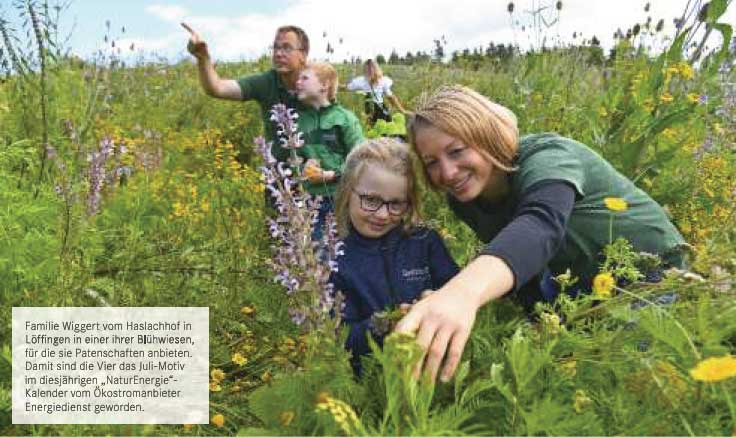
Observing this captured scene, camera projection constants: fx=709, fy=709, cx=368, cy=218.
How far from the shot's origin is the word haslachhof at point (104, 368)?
1908 mm

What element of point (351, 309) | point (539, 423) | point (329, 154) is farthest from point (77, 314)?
point (329, 154)

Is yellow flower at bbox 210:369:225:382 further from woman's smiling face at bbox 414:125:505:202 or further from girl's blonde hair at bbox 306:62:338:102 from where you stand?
girl's blonde hair at bbox 306:62:338:102

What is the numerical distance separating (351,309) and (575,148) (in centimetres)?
92

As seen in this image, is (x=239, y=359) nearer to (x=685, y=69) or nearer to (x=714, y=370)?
(x=714, y=370)

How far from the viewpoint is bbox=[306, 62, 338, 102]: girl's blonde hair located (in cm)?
411

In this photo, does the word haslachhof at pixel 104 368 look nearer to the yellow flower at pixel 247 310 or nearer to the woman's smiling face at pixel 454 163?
the yellow flower at pixel 247 310

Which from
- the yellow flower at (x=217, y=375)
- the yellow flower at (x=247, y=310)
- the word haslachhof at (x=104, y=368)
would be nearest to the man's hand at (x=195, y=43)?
the yellow flower at (x=247, y=310)

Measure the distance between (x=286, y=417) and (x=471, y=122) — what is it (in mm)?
1124

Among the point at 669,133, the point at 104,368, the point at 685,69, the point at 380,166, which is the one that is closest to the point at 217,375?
the point at 104,368

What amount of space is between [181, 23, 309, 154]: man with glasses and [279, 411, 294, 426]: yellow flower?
8.85 feet

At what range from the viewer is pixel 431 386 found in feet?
4.21

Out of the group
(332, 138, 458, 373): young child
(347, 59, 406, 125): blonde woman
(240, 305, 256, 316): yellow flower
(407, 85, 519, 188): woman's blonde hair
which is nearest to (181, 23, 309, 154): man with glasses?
(347, 59, 406, 125): blonde woman

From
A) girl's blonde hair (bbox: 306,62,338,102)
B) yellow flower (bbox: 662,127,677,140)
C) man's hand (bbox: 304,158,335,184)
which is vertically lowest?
man's hand (bbox: 304,158,335,184)

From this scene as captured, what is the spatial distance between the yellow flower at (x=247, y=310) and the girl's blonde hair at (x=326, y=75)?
170 centimetres
